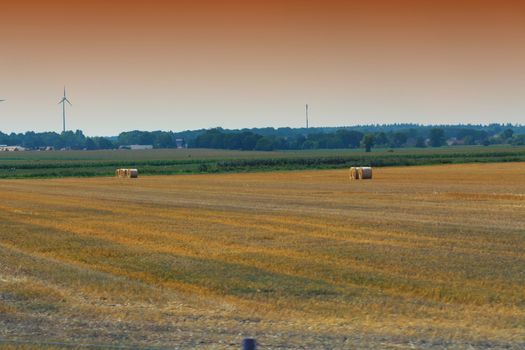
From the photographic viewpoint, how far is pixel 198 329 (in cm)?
1459

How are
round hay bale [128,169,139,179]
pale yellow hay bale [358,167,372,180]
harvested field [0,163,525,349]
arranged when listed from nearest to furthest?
harvested field [0,163,525,349]
pale yellow hay bale [358,167,372,180]
round hay bale [128,169,139,179]

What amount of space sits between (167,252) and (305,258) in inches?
128

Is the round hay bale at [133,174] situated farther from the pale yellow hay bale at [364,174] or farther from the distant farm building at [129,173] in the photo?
the pale yellow hay bale at [364,174]

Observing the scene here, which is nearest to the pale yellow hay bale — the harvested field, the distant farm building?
the distant farm building

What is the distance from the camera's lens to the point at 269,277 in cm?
1978

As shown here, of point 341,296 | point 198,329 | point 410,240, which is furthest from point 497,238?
point 198,329

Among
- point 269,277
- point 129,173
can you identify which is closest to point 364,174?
point 129,173

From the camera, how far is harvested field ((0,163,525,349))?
47.3 feet

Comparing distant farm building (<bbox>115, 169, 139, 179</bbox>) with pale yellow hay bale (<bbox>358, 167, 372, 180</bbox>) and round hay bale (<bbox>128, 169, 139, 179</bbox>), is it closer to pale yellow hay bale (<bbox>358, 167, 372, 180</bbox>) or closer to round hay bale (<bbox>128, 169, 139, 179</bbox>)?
round hay bale (<bbox>128, 169, 139, 179</bbox>)

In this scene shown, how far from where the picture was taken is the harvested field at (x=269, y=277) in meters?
14.4

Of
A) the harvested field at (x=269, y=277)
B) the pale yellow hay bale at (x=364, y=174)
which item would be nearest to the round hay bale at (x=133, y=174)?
the pale yellow hay bale at (x=364, y=174)

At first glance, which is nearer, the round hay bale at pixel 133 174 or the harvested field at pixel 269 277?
→ the harvested field at pixel 269 277

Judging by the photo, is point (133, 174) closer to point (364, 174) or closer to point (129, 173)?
point (129, 173)

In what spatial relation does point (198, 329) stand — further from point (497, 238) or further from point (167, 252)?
point (497, 238)
